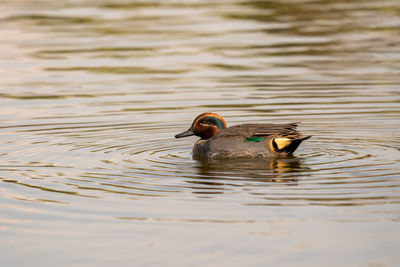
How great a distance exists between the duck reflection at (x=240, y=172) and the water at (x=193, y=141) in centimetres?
3

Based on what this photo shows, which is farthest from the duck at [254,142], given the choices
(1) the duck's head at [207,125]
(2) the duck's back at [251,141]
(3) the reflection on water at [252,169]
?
(1) the duck's head at [207,125]

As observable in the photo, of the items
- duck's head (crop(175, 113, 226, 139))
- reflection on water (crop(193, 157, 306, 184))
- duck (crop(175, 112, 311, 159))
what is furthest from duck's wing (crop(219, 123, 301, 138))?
duck's head (crop(175, 113, 226, 139))

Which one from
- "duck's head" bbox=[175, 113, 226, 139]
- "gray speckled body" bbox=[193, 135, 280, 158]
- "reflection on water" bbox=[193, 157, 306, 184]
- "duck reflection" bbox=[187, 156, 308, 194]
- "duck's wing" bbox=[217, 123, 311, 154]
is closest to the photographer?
"duck reflection" bbox=[187, 156, 308, 194]

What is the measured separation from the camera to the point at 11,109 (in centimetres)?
1623

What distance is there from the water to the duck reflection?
0.03 metres

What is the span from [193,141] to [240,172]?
3.15 m

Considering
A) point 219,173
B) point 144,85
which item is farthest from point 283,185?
point 144,85

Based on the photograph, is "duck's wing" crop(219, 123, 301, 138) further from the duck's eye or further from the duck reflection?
the duck's eye

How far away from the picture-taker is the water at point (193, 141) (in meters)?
8.10

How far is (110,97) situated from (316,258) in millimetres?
10199

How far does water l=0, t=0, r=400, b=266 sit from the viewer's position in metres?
8.10

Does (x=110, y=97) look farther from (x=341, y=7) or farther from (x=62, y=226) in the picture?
(x=341, y=7)

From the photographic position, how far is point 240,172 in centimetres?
1109

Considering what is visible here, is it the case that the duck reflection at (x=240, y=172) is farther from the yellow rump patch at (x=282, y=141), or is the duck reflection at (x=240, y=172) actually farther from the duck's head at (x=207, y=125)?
the duck's head at (x=207, y=125)
